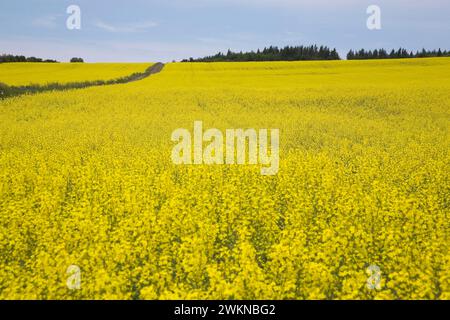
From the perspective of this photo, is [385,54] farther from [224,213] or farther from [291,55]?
[224,213]

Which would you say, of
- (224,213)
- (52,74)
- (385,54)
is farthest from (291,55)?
(224,213)

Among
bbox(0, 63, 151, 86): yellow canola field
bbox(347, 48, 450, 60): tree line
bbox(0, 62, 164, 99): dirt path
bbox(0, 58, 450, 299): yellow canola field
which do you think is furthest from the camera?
bbox(347, 48, 450, 60): tree line

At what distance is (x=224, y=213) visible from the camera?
7945mm

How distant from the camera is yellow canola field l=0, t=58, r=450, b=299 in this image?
18.3 feet

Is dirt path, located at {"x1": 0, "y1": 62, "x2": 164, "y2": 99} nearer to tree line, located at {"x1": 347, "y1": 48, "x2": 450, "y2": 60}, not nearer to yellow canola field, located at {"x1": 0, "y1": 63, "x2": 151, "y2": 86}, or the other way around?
yellow canola field, located at {"x1": 0, "y1": 63, "x2": 151, "y2": 86}

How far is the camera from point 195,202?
8844mm

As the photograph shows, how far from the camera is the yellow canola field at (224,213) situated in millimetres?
5570

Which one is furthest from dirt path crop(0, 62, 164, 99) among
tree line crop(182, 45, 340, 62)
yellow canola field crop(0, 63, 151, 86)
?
tree line crop(182, 45, 340, 62)

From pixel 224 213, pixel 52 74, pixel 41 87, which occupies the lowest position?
pixel 224 213
